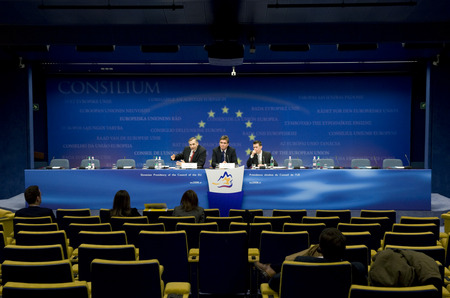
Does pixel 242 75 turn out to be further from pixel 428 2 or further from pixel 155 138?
pixel 428 2

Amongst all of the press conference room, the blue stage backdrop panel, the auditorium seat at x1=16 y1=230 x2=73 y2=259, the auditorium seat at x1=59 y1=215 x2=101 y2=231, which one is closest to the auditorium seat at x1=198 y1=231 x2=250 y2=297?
the auditorium seat at x1=16 y1=230 x2=73 y2=259

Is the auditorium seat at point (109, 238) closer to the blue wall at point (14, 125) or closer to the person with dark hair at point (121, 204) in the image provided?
the person with dark hair at point (121, 204)

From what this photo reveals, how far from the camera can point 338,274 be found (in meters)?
2.37

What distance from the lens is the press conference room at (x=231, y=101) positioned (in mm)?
7562

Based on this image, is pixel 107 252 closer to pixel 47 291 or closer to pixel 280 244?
pixel 47 291

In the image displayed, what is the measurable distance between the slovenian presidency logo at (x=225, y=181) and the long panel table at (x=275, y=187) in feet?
1.40

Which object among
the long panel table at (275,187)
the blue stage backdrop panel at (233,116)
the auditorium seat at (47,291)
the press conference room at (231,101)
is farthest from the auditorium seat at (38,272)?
the blue stage backdrop panel at (233,116)

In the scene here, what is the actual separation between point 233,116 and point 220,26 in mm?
4089

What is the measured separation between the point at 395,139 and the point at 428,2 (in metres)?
5.27

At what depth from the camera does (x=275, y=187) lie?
775 cm

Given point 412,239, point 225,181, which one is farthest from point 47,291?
point 225,181

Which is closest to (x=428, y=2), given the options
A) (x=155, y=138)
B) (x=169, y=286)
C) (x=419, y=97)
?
(x=419, y=97)

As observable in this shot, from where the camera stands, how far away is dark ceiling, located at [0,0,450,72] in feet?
23.4

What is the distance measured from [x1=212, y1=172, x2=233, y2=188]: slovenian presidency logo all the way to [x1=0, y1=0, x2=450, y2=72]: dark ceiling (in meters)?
2.49
